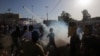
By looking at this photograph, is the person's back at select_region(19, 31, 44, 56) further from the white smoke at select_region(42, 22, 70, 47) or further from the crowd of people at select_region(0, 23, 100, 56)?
the white smoke at select_region(42, 22, 70, 47)

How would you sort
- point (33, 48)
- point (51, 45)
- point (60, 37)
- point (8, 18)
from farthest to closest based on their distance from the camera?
1. point (8, 18)
2. point (60, 37)
3. point (51, 45)
4. point (33, 48)

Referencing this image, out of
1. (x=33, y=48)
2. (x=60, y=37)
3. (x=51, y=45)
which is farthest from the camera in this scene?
(x=60, y=37)

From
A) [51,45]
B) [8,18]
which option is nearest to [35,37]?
[51,45]

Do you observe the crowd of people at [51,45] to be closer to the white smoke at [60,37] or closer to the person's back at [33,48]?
the person's back at [33,48]

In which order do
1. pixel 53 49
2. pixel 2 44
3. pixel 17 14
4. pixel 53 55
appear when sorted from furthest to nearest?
pixel 17 14 → pixel 2 44 → pixel 53 49 → pixel 53 55

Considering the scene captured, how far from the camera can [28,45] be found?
675 cm

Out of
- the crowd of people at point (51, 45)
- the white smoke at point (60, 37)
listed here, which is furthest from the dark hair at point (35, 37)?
the white smoke at point (60, 37)

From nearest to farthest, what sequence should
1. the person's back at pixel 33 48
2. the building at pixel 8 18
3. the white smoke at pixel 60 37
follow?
the person's back at pixel 33 48 → the white smoke at pixel 60 37 → the building at pixel 8 18

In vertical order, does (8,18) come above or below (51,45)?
below

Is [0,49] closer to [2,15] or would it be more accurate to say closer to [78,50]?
[78,50]

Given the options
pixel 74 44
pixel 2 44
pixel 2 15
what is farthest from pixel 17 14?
pixel 74 44

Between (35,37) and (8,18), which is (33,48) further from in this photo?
(8,18)

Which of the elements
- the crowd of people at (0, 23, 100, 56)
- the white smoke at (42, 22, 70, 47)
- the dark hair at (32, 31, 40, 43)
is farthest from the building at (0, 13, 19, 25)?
the dark hair at (32, 31, 40, 43)

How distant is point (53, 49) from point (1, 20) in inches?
2815
